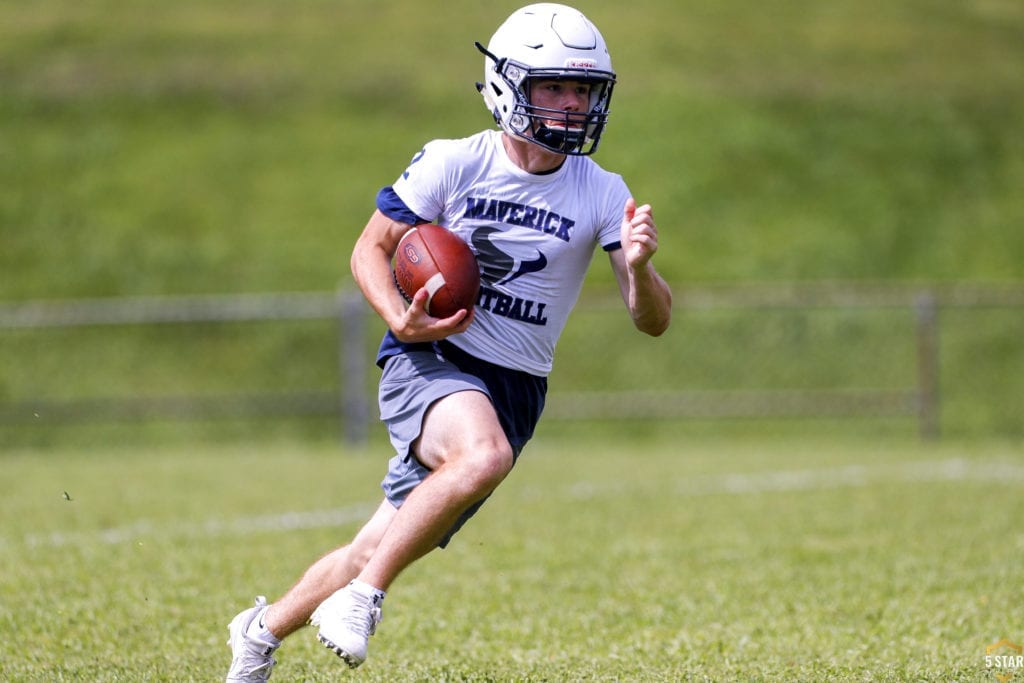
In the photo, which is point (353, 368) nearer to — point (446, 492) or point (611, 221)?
point (611, 221)

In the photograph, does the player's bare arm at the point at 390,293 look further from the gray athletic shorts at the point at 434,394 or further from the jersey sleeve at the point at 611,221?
the jersey sleeve at the point at 611,221

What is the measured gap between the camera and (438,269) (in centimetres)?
444

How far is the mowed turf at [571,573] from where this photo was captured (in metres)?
A: 5.11

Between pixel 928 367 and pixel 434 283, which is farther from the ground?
pixel 434 283

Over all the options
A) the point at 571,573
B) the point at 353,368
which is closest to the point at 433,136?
the point at 353,368

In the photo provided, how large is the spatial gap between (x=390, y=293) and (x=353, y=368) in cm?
1144

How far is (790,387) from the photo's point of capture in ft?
64.0

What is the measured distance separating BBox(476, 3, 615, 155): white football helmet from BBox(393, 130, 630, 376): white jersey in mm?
170

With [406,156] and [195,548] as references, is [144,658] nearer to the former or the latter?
[195,548]

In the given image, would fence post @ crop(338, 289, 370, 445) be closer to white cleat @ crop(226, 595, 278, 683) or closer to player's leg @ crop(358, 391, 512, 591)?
white cleat @ crop(226, 595, 278, 683)

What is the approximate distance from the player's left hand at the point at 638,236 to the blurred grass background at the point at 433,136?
15.0 metres

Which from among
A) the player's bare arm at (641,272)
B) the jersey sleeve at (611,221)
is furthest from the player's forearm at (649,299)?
the jersey sleeve at (611,221)

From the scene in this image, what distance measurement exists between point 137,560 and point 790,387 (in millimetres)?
13348

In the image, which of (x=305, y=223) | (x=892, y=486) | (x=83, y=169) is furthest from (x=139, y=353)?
(x=892, y=486)
